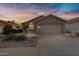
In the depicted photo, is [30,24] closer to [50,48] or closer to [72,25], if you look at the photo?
[50,48]

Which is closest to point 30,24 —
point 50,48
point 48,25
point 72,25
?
point 48,25

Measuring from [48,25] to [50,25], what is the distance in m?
0.03

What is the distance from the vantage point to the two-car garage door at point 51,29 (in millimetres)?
1929

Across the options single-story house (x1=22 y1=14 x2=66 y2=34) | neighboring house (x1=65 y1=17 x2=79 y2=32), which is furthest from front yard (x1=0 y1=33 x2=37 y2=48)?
neighboring house (x1=65 y1=17 x2=79 y2=32)

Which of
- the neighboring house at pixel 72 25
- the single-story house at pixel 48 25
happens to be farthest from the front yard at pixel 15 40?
the neighboring house at pixel 72 25

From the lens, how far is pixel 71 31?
6.33ft

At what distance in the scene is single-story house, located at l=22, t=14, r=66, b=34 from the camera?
6.32ft

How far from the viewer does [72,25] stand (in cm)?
191

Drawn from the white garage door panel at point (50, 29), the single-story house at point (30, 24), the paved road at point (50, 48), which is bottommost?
the paved road at point (50, 48)

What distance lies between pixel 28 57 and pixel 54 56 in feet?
1.05

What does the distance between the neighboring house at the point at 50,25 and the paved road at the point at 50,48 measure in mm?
62

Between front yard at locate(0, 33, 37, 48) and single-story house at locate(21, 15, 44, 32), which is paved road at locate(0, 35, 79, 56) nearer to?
front yard at locate(0, 33, 37, 48)

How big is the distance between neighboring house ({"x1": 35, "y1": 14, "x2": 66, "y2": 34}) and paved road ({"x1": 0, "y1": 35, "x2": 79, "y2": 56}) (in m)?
0.06

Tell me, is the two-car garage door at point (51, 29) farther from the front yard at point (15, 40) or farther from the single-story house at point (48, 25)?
the front yard at point (15, 40)
